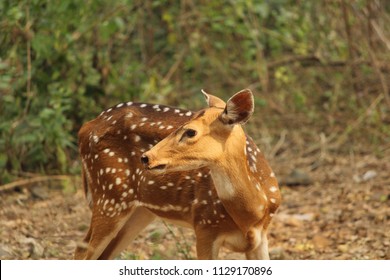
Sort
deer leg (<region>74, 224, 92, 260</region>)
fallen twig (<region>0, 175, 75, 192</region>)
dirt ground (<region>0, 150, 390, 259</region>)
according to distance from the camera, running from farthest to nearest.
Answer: fallen twig (<region>0, 175, 75, 192</region>), dirt ground (<region>0, 150, 390, 259</region>), deer leg (<region>74, 224, 92, 260</region>)

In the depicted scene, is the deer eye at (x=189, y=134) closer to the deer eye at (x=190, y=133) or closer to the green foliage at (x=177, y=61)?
the deer eye at (x=190, y=133)

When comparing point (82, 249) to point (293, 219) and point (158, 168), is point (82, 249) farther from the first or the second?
point (293, 219)

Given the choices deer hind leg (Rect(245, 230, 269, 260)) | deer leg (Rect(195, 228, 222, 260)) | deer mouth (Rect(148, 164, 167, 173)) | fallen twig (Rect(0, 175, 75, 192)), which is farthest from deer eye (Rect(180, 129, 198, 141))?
fallen twig (Rect(0, 175, 75, 192))

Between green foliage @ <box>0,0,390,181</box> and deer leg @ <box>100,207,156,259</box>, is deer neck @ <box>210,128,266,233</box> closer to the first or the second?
deer leg @ <box>100,207,156,259</box>

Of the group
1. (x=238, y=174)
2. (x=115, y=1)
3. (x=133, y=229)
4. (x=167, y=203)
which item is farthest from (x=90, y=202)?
(x=115, y=1)

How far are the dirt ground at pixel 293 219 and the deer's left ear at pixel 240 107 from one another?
A: 1.30 meters

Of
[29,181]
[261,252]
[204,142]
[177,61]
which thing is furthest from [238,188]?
[177,61]

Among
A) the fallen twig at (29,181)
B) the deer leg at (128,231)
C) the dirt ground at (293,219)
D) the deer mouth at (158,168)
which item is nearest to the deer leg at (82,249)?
the deer leg at (128,231)

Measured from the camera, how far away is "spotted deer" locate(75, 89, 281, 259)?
5.37 metres

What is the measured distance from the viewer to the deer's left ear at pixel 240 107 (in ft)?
17.3

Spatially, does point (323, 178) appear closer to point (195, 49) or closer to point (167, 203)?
point (195, 49)

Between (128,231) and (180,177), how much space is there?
650 millimetres

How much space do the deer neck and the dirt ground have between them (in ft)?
2.95

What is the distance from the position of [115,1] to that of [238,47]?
9.01ft
